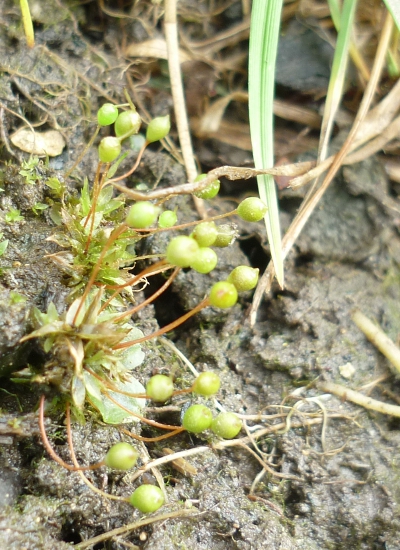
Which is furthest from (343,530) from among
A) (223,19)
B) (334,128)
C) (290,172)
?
(223,19)

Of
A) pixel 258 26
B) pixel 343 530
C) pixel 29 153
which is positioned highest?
pixel 258 26

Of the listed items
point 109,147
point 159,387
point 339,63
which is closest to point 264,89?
point 339,63

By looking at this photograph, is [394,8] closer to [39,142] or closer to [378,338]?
[378,338]

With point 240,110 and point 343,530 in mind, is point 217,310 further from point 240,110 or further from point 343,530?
point 240,110

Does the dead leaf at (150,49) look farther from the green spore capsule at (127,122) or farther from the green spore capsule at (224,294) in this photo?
the green spore capsule at (224,294)

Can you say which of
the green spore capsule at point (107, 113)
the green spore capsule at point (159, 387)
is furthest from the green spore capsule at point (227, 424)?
the green spore capsule at point (107, 113)

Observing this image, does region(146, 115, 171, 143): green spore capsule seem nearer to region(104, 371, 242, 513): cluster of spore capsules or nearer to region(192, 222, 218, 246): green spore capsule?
region(192, 222, 218, 246): green spore capsule
